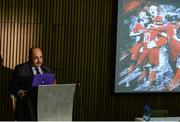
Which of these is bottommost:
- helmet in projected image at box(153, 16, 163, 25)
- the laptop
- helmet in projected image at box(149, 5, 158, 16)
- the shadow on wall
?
the shadow on wall

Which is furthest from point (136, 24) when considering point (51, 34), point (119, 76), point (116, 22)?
point (51, 34)

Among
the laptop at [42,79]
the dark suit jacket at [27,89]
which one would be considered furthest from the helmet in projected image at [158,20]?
the laptop at [42,79]

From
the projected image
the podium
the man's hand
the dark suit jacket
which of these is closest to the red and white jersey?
the projected image

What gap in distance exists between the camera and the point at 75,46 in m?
7.72

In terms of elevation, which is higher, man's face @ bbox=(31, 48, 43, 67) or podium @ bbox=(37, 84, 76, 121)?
man's face @ bbox=(31, 48, 43, 67)

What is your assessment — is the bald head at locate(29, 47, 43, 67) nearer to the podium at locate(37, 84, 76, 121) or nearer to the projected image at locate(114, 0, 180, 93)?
the podium at locate(37, 84, 76, 121)

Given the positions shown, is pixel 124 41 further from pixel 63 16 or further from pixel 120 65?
pixel 63 16

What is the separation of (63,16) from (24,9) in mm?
693

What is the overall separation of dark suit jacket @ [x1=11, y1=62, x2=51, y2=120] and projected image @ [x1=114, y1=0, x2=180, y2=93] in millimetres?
2150

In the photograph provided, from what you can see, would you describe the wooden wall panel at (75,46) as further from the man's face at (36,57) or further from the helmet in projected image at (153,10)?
the man's face at (36,57)

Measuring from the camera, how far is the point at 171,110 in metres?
8.57

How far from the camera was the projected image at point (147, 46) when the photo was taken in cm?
791

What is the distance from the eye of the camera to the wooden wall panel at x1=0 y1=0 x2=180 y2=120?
24.0 feet

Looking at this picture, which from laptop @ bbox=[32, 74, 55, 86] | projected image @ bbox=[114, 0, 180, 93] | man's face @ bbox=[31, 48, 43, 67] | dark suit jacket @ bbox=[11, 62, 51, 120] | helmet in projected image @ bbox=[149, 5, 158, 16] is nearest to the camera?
dark suit jacket @ bbox=[11, 62, 51, 120]
